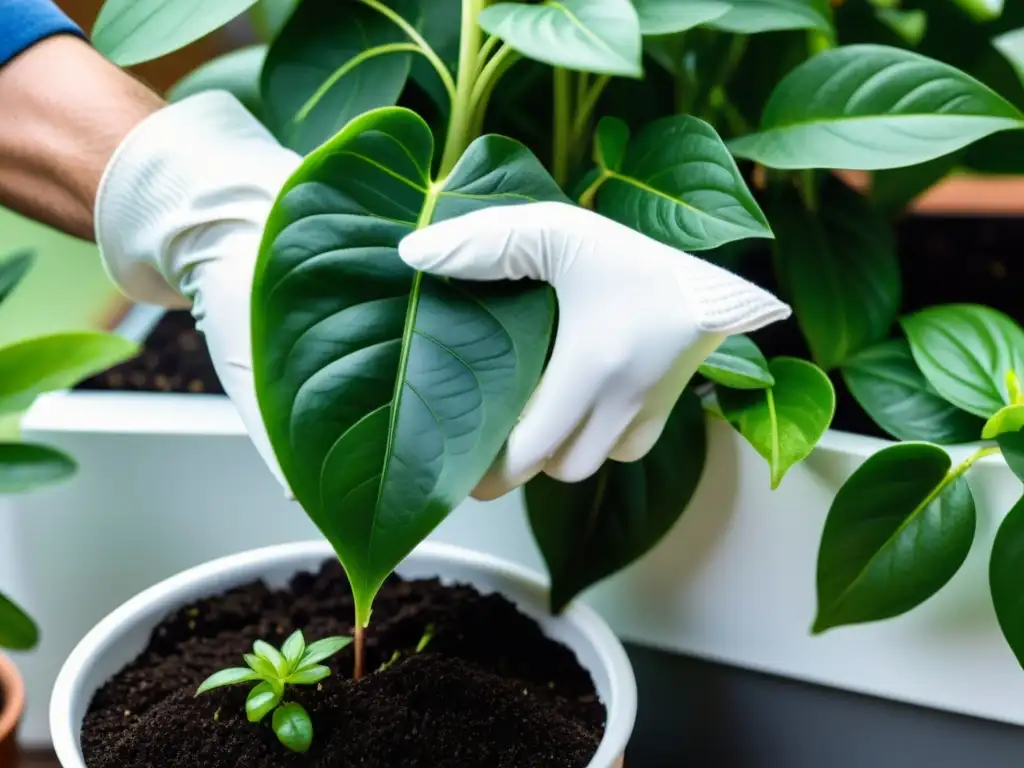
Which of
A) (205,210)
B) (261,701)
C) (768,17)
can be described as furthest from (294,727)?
(768,17)

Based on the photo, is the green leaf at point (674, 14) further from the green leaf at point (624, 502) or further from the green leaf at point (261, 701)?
the green leaf at point (261, 701)

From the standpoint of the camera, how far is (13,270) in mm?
705

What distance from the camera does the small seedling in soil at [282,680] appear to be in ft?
1.67

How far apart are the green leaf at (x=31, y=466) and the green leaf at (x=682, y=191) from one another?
0.39 meters

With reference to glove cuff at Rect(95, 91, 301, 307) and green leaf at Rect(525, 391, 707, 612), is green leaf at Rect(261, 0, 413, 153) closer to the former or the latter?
glove cuff at Rect(95, 91, 301, 307)

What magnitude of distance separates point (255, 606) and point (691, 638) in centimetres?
31

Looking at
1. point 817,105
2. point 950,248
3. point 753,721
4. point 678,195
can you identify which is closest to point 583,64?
point 678,195

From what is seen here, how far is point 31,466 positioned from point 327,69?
1.06 feet

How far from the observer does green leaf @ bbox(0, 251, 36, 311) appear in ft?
2.27

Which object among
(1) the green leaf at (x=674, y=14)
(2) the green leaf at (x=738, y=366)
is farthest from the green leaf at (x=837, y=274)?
(1) the green leaf at (x=674, y=14)

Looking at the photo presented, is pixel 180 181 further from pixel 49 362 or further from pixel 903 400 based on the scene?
pixel 903 400

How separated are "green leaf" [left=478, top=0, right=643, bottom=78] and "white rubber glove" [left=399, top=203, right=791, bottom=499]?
78 mm

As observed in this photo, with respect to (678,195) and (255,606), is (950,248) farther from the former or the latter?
(255,606)

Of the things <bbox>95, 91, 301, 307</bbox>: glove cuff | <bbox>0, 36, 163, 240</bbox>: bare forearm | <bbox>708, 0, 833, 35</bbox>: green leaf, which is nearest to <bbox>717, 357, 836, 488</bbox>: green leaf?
<bbox>708, 0, 833, 35</bbox>: green leaf
